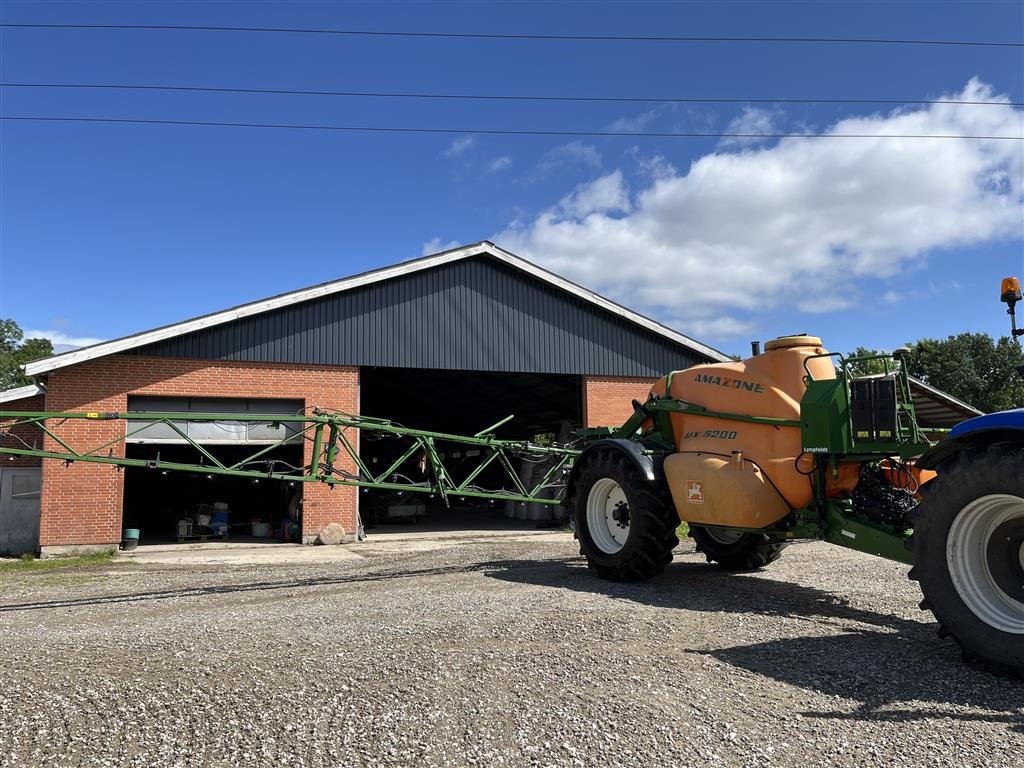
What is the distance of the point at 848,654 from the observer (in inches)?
219

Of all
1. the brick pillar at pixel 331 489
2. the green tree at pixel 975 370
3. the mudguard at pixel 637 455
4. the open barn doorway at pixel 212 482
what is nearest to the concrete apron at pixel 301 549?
the brick pillar at pixel 331 489

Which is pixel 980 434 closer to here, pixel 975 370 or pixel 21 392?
pixel 21 392

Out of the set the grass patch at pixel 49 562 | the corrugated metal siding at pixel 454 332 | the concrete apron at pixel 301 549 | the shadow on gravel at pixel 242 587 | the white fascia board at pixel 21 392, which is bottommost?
the concrete apron at pixel 301 549

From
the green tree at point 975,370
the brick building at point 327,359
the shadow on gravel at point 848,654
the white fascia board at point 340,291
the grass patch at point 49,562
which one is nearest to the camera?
the shadow on gravel at point 848,654

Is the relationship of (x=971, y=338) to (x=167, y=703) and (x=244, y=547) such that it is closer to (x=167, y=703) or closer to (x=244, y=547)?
(x=244, y=547)

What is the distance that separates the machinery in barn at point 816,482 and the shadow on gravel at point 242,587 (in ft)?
7.68

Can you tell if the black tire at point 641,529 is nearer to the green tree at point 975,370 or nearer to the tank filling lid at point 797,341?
the tank filling lid at point 797,341

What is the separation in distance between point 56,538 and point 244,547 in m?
3.43

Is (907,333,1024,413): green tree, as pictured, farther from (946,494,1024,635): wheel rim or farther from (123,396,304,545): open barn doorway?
(946,494,1024,635): wheel rim

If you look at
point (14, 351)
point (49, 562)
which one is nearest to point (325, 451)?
point (49, 562)

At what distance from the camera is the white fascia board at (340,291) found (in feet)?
46.7

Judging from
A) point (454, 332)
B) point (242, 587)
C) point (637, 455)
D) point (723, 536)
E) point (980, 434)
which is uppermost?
point (454, 332)

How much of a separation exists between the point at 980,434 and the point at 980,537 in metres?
0.73

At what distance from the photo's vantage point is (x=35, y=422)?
8.10m
